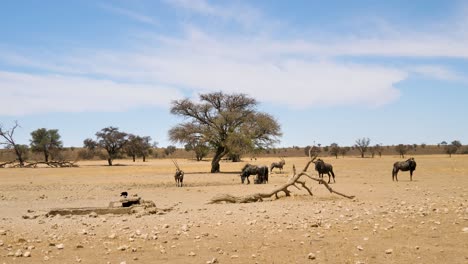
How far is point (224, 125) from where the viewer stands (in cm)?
4603

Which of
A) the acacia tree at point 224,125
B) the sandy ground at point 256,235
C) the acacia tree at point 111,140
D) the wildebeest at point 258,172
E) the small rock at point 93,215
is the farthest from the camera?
the acacia tree at point 111,140

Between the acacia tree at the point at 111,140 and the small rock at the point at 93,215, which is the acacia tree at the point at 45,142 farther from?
the small rock at the point at 93,215

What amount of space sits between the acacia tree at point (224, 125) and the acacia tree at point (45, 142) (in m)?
44.3

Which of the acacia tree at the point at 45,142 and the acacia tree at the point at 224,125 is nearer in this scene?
the acacia tree at the point at 224,125

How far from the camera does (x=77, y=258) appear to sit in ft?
30.8

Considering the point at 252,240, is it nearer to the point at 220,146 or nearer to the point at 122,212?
the point at 122,212

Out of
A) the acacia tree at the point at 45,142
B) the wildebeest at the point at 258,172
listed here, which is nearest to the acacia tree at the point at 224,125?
the wildebeest at the point at 258,172

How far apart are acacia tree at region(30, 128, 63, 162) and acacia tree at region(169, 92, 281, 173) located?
44.3 metres

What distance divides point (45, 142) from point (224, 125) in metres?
48.5

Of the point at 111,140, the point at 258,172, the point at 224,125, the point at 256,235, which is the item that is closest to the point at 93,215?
the point at 256,235

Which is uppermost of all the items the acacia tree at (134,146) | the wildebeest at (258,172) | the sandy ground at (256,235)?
the acacia tree at (134,146)

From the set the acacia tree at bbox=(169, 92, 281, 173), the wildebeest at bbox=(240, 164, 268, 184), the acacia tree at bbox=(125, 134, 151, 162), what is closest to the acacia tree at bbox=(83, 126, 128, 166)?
the acacia tree at bbox=(125, 134, 151, 162)

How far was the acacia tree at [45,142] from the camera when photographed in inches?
3290

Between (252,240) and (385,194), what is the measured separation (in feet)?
34.6
